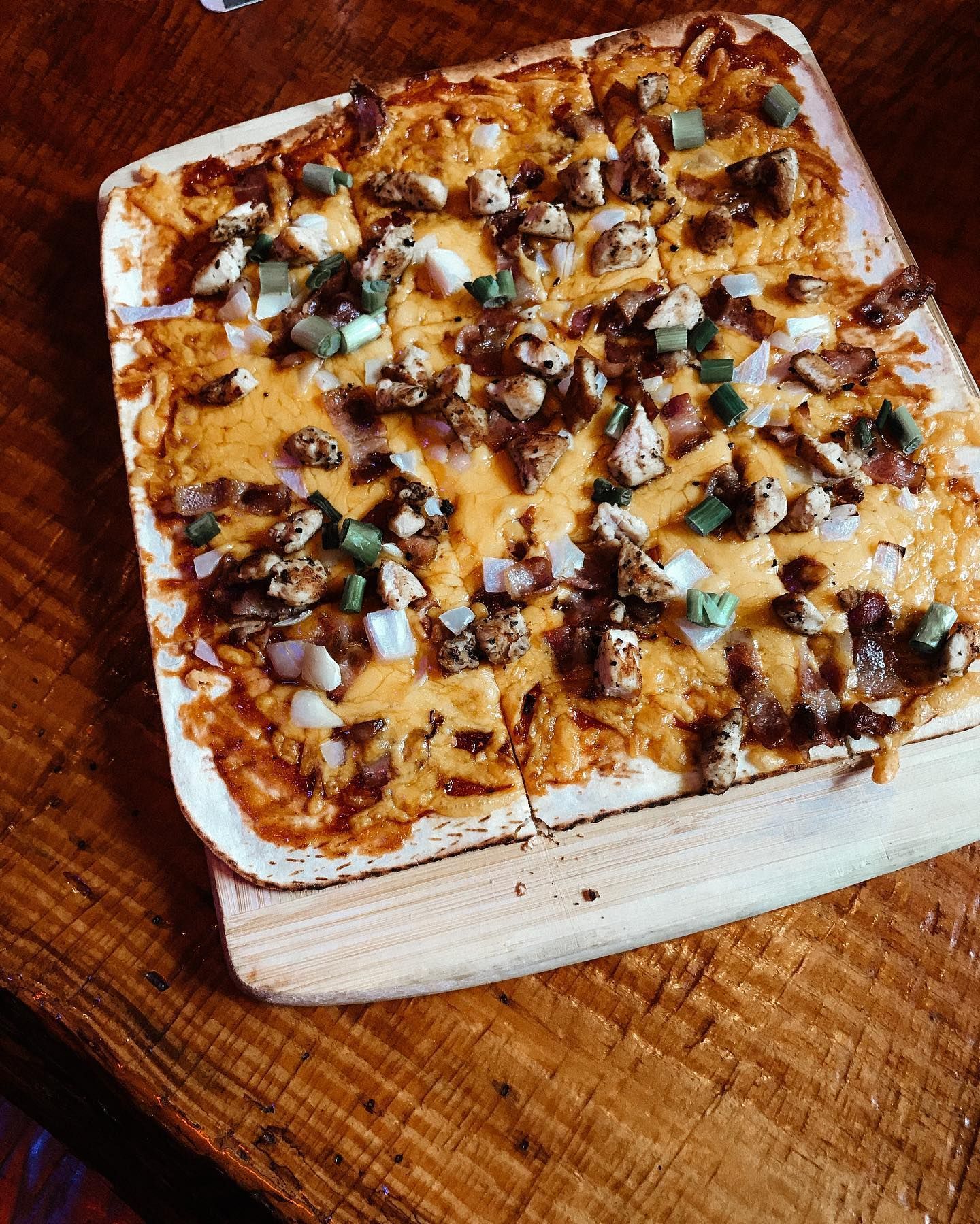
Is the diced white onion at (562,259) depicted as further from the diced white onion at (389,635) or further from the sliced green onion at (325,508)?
the diced white onion at (389,635)

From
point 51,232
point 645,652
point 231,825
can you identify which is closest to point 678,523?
point 645,652

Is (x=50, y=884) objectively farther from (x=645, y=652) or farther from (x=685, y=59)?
(x=685, y=59)

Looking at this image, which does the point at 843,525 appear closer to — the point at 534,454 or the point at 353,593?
the point at 534,454

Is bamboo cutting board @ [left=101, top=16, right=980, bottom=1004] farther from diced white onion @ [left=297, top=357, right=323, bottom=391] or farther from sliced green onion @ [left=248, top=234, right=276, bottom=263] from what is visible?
sliced green onion @ [left=248, top=234, right=276, bottom=263]

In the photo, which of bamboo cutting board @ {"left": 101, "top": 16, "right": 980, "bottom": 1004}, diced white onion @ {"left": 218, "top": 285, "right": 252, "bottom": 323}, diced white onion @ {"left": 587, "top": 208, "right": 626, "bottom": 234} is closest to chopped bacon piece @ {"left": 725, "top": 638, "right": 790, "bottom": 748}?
bamboo cutting board @ {"left": 101, "top": 16, "right": 980, "bottom": 1004}

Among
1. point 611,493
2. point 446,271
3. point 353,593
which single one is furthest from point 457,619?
point 446,271

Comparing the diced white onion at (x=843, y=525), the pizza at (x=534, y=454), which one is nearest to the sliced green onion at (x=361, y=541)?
the pizza at (x=534, y=454)
